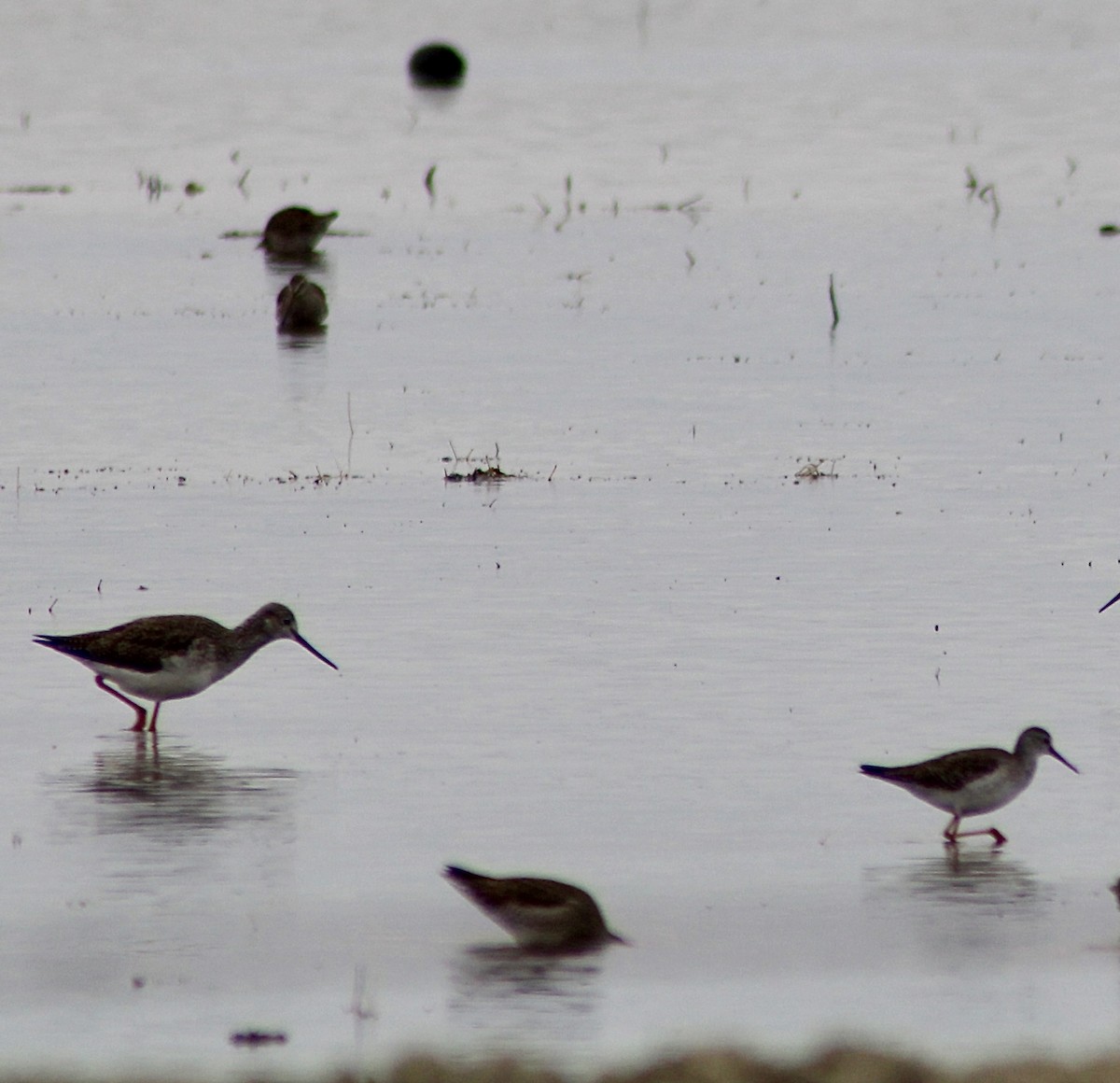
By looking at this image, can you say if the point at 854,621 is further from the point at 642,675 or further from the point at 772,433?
the point at 772,433

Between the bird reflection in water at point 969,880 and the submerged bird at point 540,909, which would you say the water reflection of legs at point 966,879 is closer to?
the bird reflection in water at point 969,880

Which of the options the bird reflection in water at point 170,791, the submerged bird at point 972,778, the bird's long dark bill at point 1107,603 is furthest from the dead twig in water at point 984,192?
the submerged bird at point 972,778

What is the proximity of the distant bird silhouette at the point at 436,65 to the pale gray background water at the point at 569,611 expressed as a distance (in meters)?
31.1

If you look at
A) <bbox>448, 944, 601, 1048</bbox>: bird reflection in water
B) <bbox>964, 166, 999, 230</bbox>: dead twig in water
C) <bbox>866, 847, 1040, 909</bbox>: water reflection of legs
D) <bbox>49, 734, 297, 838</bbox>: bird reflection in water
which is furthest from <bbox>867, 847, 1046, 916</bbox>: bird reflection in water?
<bbox>964, 166, 999, 230</bbox>: dead twig in water

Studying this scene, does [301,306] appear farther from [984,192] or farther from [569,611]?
[984,192]

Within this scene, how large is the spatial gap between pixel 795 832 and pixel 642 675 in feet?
10.2

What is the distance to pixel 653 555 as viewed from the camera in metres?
18.4

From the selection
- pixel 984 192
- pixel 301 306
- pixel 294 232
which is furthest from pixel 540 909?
pixel 984 192

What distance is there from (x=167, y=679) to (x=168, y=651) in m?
0.14

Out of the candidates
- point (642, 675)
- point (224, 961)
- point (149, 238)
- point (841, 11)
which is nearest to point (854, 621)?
point (642, 675)

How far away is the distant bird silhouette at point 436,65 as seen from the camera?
74.9 m

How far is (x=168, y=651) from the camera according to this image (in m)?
13.9

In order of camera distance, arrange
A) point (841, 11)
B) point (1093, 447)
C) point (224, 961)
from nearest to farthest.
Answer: point (224, 961) < point (1093, 447) < point (841, 11)

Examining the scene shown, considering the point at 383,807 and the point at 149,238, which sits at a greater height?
the point at 149,238
